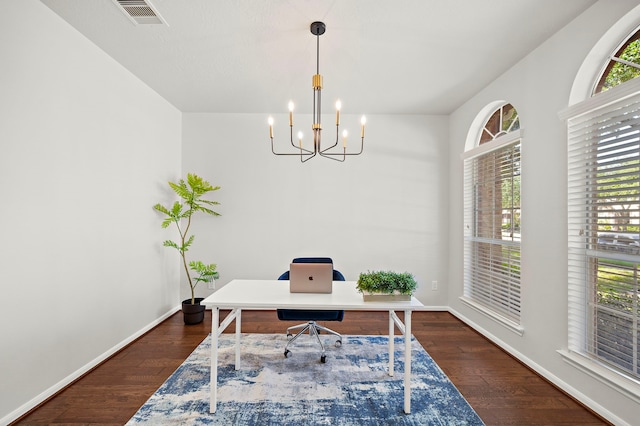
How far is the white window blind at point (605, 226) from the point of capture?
187cm

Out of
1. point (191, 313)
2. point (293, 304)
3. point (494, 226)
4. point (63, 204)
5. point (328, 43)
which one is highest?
point (328, 43)

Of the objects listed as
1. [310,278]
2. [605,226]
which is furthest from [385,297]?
[605,226]

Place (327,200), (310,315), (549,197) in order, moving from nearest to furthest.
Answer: (549,197) < (310,315) < (327,200)

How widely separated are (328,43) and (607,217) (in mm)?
2327

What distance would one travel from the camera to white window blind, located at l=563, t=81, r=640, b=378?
1.87m

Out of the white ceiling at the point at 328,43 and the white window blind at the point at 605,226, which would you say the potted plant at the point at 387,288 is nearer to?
the white window blind at the point at 605,226

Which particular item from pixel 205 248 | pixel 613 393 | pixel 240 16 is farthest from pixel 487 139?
pixel 205 248

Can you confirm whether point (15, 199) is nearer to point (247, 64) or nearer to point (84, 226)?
point (84, 226)

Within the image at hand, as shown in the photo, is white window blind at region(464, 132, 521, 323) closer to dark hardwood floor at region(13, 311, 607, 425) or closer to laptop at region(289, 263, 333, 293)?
dark hardwood floor at region(13, 311, 607, 425)

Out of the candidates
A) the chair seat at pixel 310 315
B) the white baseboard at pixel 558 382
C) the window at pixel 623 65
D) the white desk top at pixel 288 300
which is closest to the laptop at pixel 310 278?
the white desk top at pixel 288 300

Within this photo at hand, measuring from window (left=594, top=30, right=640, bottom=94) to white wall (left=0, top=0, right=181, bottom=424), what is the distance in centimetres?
388

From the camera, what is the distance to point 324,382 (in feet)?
7.63

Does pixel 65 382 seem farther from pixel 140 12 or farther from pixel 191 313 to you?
pixel 140 12

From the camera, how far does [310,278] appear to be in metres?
2.24
